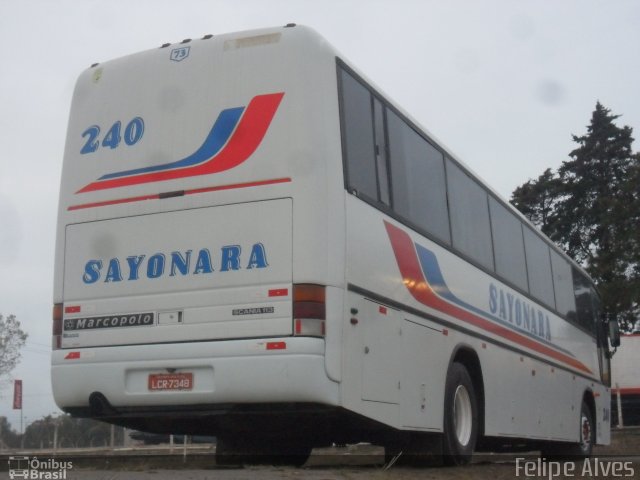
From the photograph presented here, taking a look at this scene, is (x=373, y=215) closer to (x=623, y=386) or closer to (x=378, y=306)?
(x=378, y=306)

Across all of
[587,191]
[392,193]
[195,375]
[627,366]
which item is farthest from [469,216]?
[587,191]

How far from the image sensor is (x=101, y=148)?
29.2 ft

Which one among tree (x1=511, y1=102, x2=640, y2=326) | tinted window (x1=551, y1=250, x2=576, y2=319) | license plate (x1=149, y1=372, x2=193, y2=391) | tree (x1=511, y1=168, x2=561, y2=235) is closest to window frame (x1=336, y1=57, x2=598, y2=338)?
tinted window (x1=551, y1=250, x2=576, y2=319)

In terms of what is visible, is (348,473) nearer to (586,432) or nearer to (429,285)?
(429,285)

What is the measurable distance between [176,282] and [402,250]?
7.30 feet

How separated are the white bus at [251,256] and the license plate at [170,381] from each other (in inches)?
0.7

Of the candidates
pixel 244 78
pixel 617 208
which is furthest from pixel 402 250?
pixel 617 208

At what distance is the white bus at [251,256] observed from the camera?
24.9 feet

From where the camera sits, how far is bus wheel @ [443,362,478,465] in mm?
9695

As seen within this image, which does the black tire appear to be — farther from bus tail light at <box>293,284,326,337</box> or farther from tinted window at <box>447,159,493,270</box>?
bus tail light at <box>293,284,326,337</box>

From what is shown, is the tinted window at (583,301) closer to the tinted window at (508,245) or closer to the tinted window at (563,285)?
the tinted window at (563,285)

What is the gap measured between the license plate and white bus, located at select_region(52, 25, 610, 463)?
2 cm

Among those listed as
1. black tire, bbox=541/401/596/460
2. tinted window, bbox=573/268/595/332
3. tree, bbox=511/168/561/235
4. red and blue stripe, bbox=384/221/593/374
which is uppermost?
tree, bbox=511/168/561/235

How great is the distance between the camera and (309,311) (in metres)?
7.42
